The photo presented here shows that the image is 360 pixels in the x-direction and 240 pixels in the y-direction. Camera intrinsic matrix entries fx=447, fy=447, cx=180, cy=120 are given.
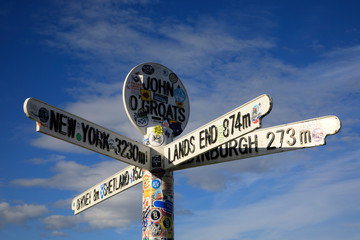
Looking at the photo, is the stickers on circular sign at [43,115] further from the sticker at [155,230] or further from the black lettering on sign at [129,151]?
the sticker at [155,230]

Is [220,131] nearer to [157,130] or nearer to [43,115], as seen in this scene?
[157,130]

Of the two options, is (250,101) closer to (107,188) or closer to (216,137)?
(216,137)

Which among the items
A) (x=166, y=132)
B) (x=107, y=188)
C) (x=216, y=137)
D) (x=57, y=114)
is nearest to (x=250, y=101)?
(x=216, y=137)

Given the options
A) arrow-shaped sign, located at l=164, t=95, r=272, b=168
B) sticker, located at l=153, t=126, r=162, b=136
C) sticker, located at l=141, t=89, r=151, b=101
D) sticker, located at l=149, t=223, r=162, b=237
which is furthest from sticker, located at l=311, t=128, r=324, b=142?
sticker, located at l=141, t=89, r=151, b=101

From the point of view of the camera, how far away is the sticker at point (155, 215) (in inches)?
367

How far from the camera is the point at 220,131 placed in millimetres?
8336

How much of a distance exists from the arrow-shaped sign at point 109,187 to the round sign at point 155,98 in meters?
0.99

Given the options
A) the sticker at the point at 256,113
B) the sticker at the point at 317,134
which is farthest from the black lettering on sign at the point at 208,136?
the sticker at the point at 317,134

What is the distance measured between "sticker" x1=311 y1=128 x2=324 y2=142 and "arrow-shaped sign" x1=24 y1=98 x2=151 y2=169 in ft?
11.3

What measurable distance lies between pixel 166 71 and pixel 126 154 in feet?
8.53

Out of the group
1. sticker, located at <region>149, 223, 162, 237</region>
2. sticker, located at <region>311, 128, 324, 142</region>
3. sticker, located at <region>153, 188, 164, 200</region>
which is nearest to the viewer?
sticker, located at <region>311, 128, 324, 142</region>

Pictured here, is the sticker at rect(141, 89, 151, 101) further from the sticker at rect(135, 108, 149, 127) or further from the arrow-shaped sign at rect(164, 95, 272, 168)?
the arrow-shaped sign at rect(164, 95, 272, 168)

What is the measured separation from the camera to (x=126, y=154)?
9.03m

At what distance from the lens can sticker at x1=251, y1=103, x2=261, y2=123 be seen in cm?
766
